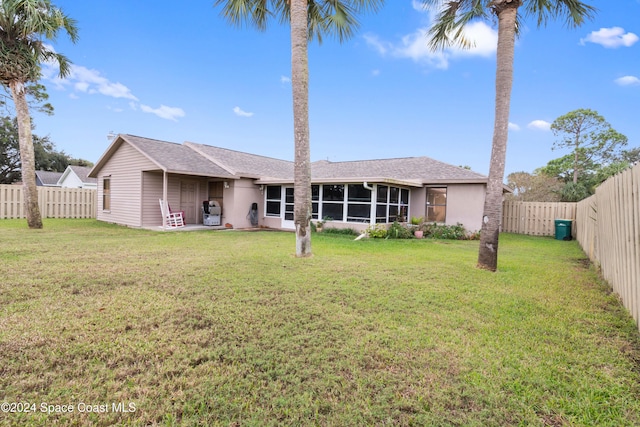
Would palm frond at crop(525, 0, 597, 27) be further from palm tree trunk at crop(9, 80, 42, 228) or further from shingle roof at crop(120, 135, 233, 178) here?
palm tree trunk at crop(9, 80, 42, 228)

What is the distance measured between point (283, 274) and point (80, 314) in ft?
9.68

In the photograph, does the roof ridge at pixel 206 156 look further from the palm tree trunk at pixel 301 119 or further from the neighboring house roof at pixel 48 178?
the neighboring house roof at pixel 48 178

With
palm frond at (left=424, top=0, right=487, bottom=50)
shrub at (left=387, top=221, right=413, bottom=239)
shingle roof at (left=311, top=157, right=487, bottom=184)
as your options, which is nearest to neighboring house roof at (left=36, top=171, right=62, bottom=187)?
shingle roof at (left=311, top=157, right=487, bottom=184)

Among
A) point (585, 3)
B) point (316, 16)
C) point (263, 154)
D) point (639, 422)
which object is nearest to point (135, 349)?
point (639, 422)

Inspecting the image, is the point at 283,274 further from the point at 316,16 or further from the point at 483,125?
the point at 483,125

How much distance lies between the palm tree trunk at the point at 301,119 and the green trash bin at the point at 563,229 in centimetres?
1238

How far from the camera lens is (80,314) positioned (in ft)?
11.4

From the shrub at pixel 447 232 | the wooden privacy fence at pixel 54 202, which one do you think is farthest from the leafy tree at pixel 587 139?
the wooden privacy fence at pixel 54 202

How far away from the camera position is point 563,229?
1335 centimetres

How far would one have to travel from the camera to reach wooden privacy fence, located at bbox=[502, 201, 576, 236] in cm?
1450

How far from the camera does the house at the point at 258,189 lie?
12922 mm

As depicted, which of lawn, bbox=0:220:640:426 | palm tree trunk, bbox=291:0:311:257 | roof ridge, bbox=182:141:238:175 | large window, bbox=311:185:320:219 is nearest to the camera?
lawn, bbox=0:220:640:426

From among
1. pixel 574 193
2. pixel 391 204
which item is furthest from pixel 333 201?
pixel 574 193

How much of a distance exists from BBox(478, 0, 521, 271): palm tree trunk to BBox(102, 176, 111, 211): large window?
1681 cm
